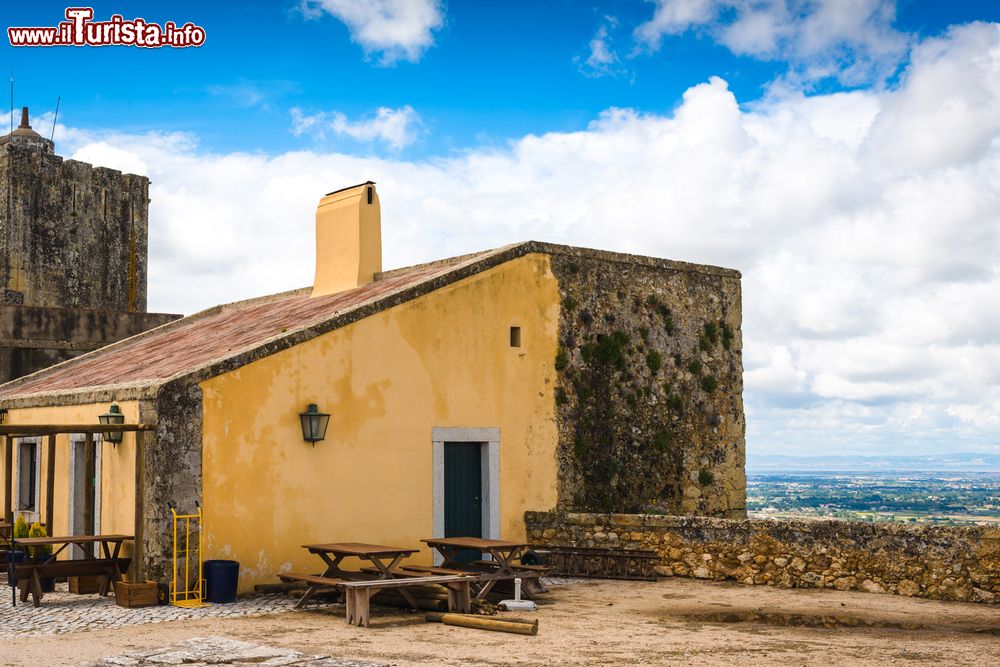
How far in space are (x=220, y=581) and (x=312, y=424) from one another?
2187 millimetres

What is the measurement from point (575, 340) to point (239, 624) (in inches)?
296

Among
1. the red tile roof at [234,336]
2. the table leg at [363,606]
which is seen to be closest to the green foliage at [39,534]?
the red tile roof at [234,336]

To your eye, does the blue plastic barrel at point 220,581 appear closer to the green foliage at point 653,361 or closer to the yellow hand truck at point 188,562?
the yellow hand truck at point 188,562

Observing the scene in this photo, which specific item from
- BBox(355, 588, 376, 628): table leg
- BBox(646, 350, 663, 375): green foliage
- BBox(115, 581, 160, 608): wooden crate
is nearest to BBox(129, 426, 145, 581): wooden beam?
BBox(115, 581, 160, 608): wooden crate

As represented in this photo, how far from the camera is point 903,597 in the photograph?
1322 centimetres

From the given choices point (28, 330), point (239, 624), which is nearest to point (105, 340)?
point (28, 330)

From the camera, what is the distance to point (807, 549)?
46.7 feet

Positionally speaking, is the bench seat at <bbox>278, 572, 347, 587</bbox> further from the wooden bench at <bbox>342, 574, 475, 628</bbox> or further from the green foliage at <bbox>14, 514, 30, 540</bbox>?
the green foliage at <bbox>14, 514, 30, 540</bbox>

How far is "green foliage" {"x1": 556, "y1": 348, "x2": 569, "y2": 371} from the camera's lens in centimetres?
1723

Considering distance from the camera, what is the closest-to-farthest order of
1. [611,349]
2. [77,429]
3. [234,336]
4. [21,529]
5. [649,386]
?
[77,429] < [21,529] < [234,336] < [611,349] < [649,386]

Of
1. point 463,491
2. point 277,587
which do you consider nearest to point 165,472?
point 277,587

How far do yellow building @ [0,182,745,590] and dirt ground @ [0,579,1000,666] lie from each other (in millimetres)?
2022

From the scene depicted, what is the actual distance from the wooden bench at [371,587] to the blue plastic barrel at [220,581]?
22.2 inches

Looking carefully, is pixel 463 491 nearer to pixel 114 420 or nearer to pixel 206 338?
pixel 114 420
